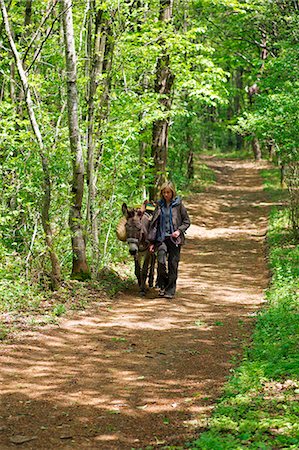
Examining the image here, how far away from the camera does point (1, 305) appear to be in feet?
29.8

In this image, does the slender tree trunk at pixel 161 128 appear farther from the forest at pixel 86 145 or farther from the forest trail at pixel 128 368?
the forest trail at pixel 128 368

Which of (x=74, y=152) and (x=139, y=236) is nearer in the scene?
(x=74, y=152)

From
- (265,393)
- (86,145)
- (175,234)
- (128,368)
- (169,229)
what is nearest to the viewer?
(265,393)

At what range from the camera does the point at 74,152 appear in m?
10.8

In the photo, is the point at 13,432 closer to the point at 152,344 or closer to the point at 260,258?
the point at 152,344

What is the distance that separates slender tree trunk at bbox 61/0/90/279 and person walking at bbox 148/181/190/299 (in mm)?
1315

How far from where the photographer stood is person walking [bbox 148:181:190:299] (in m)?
11.1

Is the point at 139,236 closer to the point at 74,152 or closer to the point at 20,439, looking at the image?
the point at 74,152

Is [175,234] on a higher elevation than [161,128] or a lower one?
lower

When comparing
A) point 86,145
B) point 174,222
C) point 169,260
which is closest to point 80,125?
point 86,145

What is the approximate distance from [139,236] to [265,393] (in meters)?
5.57

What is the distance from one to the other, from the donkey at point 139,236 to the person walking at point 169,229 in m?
0.19

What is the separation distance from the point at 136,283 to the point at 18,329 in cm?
434

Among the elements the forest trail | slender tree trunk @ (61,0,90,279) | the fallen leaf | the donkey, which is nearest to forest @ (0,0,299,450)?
slender tree trunk @ (61,0,90,279)
